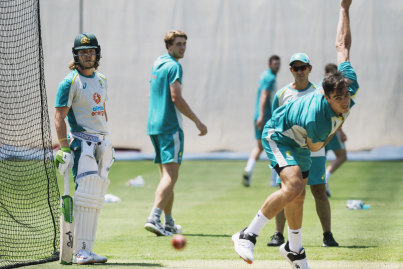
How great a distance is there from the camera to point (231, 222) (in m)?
10.1

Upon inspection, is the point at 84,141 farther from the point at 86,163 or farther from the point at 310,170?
the point at 310,170

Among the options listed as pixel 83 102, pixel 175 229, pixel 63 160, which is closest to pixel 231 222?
pixel 175 229

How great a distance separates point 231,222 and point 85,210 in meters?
3.44

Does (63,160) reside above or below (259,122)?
above

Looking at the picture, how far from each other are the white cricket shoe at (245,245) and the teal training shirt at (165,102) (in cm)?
291

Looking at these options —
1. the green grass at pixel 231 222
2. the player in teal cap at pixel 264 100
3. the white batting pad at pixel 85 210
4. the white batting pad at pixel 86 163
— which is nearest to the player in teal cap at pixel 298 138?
the green grass at pixel 231 222

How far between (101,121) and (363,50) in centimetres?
1275

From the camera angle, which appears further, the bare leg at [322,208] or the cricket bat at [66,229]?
the bare leg at [322,208]

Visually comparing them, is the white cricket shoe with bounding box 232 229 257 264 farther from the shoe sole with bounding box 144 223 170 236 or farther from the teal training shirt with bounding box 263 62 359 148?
the shoe sole with bounding box 144 223 170 236

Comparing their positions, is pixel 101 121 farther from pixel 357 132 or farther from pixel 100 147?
pixel 357 132

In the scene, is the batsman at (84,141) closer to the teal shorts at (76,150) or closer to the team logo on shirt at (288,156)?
the teal shorts at (76,150)

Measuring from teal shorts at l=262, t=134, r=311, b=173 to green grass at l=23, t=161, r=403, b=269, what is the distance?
987 mm


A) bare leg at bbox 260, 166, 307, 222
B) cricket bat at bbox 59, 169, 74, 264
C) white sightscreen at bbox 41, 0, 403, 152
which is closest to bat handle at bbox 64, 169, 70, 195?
cricket bat at bbox 59, 169, 74, 264

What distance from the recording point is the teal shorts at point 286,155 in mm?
6516
